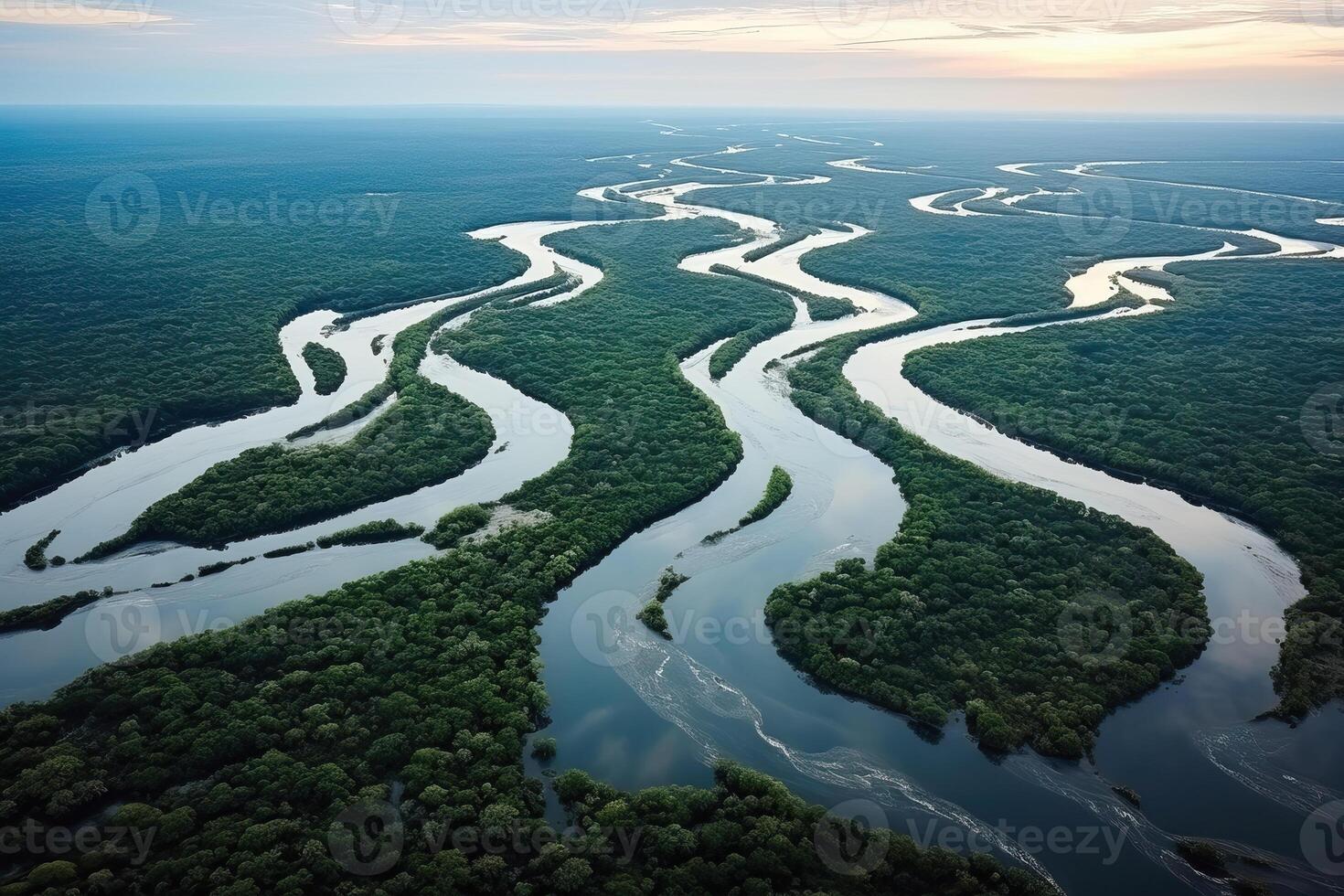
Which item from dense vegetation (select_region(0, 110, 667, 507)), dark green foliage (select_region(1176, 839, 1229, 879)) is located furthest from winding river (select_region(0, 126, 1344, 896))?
dense vegetation (select_region(0, 110, 667, 507))

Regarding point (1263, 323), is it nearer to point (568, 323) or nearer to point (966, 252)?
point (966, 252)

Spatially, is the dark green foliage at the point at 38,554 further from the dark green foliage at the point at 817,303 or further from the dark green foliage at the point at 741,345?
the dark green foliage at the point at 817,303

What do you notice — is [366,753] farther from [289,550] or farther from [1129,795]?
[1129,795]

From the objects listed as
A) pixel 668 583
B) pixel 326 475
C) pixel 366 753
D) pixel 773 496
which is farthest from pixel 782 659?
pixel 326 475

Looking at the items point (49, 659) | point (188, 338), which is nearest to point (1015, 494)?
point (49, 659)

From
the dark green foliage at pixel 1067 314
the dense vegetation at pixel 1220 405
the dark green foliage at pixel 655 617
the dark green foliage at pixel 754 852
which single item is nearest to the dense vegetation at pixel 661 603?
the dark green foliage at pixel 655 617

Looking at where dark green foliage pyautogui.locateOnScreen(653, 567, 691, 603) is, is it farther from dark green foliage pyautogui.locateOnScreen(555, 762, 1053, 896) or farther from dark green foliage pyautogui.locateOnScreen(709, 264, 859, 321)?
dark green foliage pyautogui.locateOnScreen(709, 264, 859, 321)
